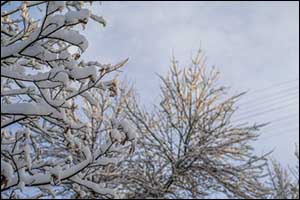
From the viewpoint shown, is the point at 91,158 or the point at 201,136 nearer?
the point at 91,158

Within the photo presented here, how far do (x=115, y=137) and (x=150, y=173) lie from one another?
6.25 m

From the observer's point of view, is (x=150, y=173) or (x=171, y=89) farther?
(x=171, y=89)

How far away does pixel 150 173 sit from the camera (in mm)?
8234

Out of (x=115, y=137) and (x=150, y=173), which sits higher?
(x=150, y=173)

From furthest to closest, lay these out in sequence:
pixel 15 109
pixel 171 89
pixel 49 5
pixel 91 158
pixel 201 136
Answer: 1. pixel 171 89
2. pixel 201 136
3. pixel 91 158
4. pixel 15 109
5. pixel 49 5

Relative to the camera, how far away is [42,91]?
236cm

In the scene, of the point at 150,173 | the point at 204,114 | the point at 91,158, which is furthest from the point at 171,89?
the point at 91,158

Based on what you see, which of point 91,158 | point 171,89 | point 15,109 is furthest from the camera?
point 171,89

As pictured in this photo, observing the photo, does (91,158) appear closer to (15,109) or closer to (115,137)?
(115,137)

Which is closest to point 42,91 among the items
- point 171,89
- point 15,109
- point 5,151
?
point 15,109

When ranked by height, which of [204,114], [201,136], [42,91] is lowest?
[42,91]

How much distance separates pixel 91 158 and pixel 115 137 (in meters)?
0.30

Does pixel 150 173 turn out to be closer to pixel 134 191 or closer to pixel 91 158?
pixel 134 191

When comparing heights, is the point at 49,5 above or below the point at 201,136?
below
